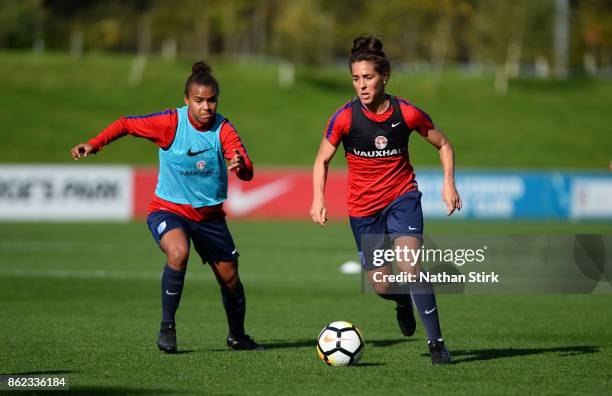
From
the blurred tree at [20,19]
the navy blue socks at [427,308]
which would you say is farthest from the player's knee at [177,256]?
the blurred tree at [20,19]

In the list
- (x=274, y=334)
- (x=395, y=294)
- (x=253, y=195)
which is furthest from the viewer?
(x=253, y=195)

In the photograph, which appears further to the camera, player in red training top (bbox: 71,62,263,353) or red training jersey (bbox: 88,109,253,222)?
red training jersey (bbox: 88,109,253,222)

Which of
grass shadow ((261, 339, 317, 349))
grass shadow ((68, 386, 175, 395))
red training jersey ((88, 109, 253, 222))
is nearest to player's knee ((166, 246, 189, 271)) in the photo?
red training jersey ((88, 109, 253, 222))

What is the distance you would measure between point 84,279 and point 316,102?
37084mm

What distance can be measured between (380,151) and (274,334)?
2618mm

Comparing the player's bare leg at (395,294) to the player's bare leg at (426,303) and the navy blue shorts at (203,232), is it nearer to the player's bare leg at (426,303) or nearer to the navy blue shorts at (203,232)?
the player's bare leg at (426,303)

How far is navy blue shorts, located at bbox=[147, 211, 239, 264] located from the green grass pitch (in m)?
0.83

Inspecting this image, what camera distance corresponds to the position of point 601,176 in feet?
98.8

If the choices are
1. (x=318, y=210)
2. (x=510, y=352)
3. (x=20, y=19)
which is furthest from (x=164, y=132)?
(x=20, y=19)

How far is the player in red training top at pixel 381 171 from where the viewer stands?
25.8 feet

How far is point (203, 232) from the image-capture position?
8.54 m

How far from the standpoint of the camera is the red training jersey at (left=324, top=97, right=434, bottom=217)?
26.4ft
